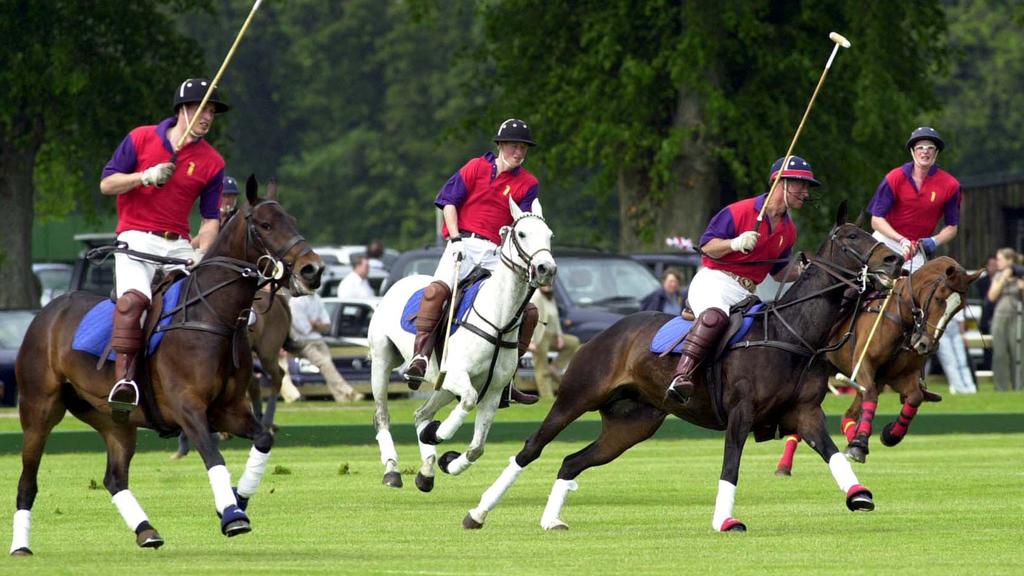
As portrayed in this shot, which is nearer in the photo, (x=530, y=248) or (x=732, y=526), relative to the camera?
(x=732, y=526)

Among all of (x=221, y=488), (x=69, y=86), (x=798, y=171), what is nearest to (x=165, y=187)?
(x=221, y=488)

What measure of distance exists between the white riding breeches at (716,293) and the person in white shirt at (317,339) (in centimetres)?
1076

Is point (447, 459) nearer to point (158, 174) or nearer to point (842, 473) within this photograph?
point (842, 473)

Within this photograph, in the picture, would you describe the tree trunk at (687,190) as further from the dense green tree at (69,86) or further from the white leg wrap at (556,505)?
the white leg wrap at (556,505)

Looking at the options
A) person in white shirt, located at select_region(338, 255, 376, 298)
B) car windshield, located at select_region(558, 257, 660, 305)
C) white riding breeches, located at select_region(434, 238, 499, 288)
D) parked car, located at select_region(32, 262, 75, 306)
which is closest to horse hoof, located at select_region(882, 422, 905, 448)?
white riding breeches, located at select_region(434, 238, 499, 288)

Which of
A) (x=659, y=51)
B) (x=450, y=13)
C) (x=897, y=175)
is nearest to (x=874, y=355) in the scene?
(x=897, y=175)

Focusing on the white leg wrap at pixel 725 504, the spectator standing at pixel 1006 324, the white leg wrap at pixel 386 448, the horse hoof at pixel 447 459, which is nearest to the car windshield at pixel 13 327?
the spectator standing at pixel 1006 324

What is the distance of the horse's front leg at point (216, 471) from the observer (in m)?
10.3

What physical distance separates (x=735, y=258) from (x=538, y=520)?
1933 millimetres

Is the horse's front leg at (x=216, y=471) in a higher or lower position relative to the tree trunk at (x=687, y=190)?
higher

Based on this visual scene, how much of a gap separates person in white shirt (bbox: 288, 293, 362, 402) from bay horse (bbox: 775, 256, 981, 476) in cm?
811

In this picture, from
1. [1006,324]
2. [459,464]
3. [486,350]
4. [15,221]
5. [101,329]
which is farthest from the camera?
[15,221]

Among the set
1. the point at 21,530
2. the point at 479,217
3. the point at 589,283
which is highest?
the point at 479,217

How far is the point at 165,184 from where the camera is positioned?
11.9 m
